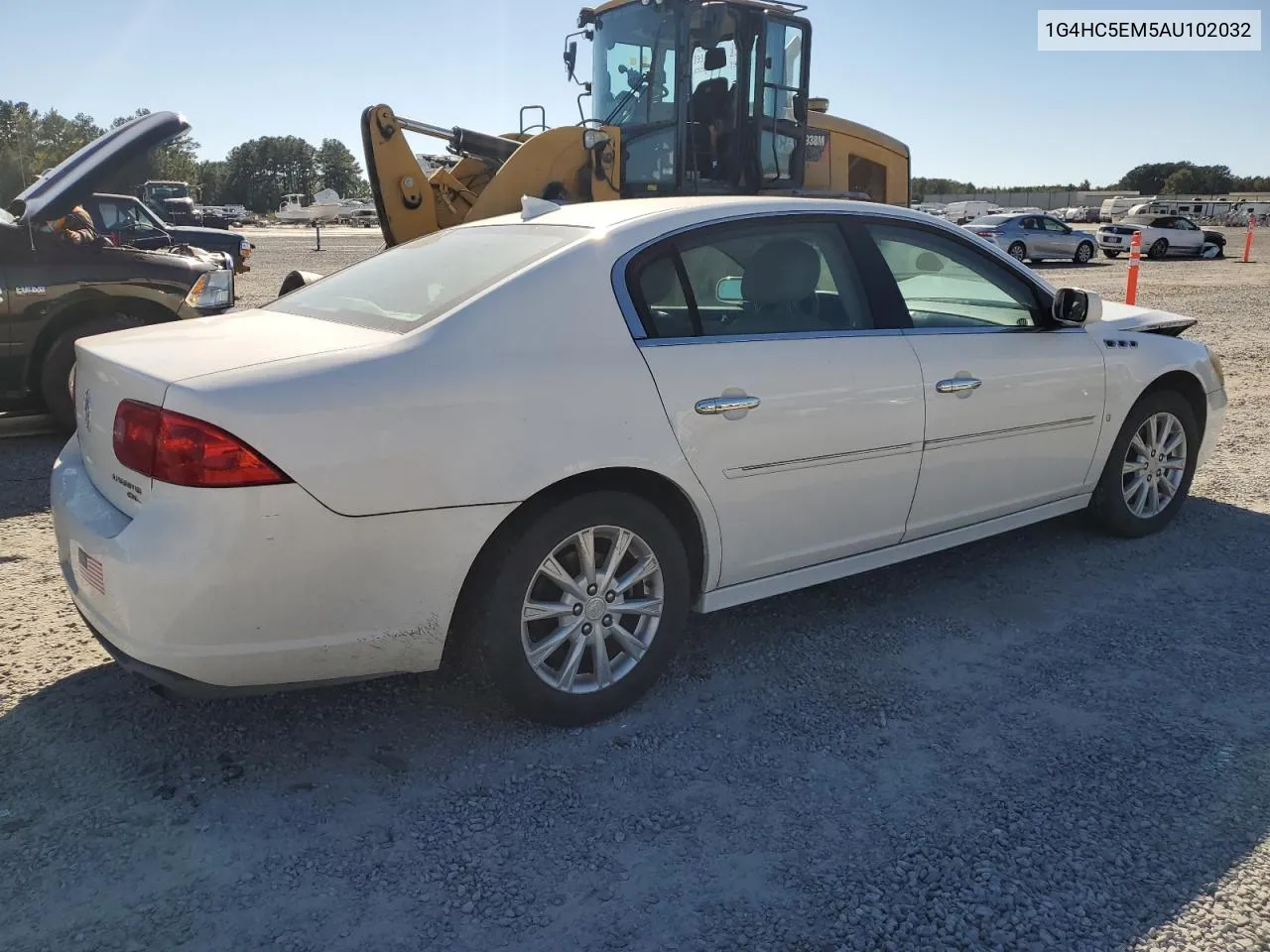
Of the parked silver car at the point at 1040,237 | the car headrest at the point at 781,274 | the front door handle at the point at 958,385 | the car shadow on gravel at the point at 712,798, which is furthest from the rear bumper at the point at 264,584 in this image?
the parked silver car at the point at 1040,237

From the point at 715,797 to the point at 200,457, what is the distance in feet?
5.38

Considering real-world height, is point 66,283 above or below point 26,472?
above

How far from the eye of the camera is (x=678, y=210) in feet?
11.5

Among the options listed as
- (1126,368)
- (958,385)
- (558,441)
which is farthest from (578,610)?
(1126,368)

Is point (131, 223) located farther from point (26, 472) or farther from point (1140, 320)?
point (1140, 320)

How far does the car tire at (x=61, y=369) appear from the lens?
21.7 feet

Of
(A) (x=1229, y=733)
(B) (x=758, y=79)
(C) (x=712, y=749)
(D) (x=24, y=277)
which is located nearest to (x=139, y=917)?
(C) (x=712, y=749)

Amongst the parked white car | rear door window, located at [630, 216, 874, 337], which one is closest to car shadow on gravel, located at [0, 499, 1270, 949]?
rear door window, located at [630, 216, 874, 337]

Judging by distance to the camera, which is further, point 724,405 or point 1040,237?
point 1040,237

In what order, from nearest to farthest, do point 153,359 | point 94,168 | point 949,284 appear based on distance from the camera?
point 153,359
point 949,284
point 94,168

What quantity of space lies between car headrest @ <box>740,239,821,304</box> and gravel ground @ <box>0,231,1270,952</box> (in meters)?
1.30

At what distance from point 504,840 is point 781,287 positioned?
210cm

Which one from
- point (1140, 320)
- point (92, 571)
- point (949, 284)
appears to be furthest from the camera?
point (1140, 320)

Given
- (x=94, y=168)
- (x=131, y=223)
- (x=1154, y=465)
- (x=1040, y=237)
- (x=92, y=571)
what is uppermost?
(x=1040, y=237)
